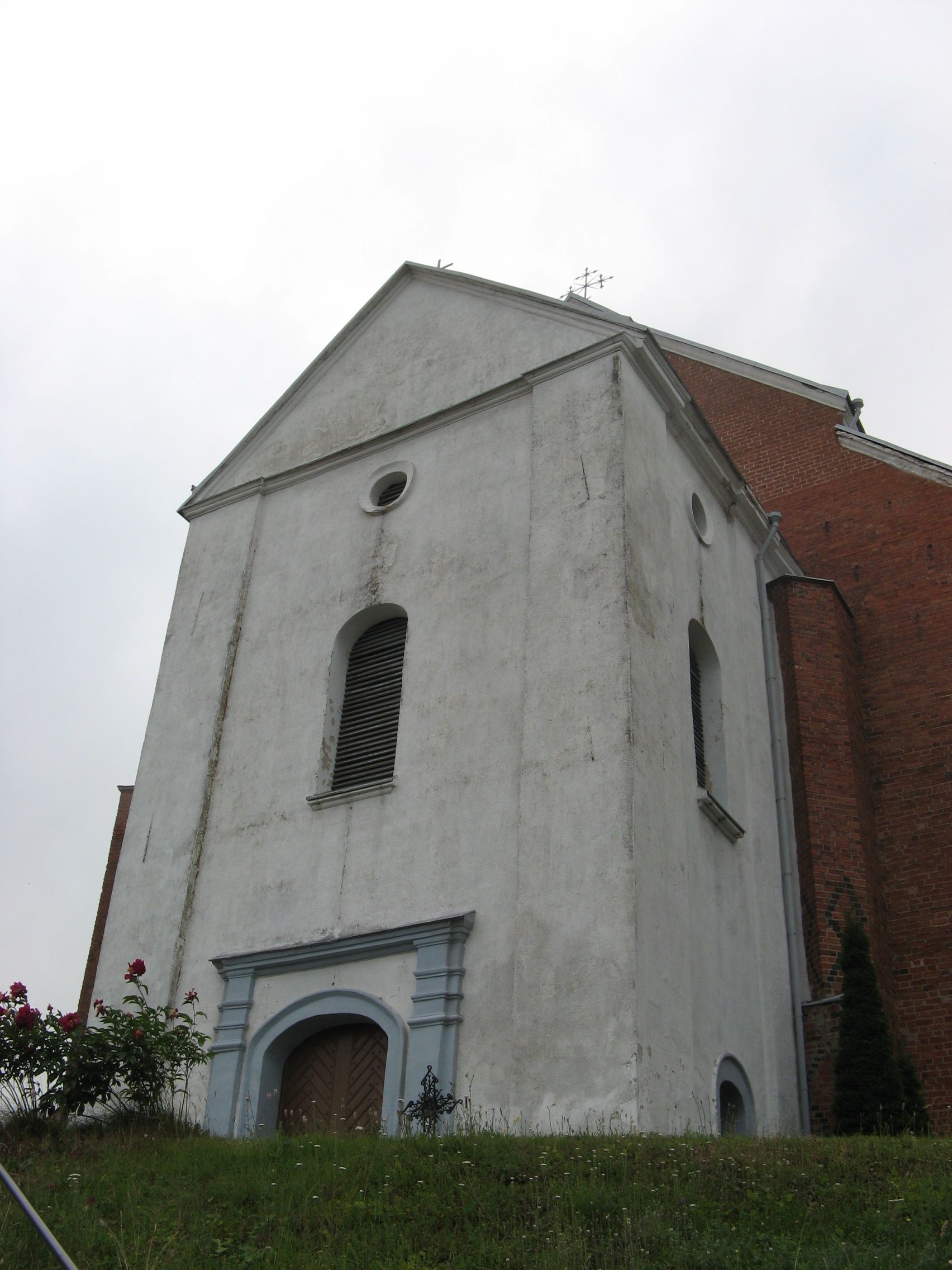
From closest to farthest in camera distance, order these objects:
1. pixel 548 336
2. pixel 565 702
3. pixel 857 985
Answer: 1. pixel 565 702
2. pixel 857 985
3. pixel 548 336

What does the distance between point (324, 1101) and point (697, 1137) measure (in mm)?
4123

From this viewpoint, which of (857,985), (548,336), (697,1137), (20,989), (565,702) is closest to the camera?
(697,1137)

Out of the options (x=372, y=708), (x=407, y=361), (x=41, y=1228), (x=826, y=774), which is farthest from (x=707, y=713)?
(x=41, y=1228)

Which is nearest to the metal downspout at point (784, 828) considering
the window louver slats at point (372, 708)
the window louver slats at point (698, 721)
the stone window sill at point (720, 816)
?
the stone window sill at point (720, 816)

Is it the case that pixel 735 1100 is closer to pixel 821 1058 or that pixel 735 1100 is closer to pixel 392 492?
pixel 821 1058

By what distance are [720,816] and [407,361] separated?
7217mm

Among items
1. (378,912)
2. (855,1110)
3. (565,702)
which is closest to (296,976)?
(378,912)

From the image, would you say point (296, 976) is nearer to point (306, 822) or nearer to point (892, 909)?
point (306, 822)

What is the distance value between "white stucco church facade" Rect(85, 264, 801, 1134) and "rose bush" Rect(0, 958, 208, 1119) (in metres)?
1.31

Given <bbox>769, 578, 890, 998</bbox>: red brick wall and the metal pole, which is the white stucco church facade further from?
the metal pole

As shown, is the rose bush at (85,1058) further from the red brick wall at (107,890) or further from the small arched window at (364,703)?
the red brick wall at (107,890)

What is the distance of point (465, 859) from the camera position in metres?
11.7

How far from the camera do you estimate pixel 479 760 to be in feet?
39.8

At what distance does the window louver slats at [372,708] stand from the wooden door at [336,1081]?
2404 millimetres
